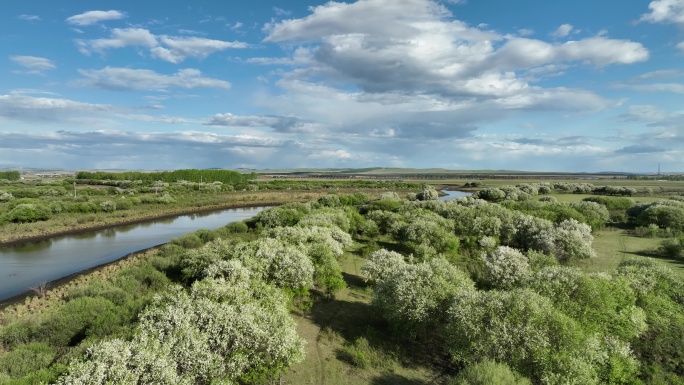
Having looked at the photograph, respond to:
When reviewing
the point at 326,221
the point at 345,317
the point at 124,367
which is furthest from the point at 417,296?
the point at 326,221

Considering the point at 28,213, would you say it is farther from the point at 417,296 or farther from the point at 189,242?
the point at 417,296

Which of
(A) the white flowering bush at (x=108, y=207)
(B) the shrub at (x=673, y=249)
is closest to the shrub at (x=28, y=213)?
(A) the white flowering bush at (x=108, y=207)

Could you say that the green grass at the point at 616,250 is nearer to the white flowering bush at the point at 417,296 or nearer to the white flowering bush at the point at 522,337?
the white flowering bush at the point at 417,296

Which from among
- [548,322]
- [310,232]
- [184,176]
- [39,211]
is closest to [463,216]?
[310,232]

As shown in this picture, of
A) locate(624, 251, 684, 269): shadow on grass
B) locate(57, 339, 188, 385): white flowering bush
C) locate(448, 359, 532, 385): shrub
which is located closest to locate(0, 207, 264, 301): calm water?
locate(57, 339, 188, 385): white flowering bush

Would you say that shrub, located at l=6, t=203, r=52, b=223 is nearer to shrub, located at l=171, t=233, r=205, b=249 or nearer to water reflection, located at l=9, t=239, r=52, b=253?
water reflection, located at l=9, t=239, r=52, b=253

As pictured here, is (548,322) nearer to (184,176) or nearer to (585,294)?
(585,294)
